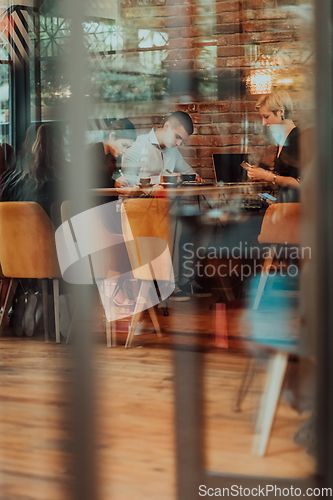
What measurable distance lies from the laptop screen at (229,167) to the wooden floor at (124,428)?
9.62ft

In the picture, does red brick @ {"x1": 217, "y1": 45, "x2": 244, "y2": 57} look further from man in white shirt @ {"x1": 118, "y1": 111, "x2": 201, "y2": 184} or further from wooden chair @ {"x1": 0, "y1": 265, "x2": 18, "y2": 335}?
wooden chair @ {"x1": 0, "y1": 265, "x2": 18, "y2": 335}

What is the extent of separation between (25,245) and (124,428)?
4.21ft

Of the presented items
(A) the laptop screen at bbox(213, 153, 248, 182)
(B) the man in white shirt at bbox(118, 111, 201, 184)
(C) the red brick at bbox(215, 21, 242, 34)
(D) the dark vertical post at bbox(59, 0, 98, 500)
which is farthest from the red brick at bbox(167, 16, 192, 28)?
(C) the red brick at bbox(215, 21, 242, 34)

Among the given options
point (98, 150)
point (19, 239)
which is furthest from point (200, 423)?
point (19, 239)

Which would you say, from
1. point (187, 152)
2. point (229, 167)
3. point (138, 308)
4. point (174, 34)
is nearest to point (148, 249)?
point (138, 308)

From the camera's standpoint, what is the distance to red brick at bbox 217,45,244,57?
449 cm

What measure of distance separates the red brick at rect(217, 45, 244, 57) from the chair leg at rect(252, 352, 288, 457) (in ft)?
12.8

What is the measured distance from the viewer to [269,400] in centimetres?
112

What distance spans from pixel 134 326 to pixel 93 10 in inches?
69.6

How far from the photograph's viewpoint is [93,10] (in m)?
0.90

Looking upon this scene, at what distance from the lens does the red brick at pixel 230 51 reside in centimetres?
449

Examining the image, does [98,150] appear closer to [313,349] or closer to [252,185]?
[313,349]

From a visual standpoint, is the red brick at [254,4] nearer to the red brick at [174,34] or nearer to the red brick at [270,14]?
the red brick at [270,14]

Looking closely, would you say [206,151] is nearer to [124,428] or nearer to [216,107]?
[216,107]
